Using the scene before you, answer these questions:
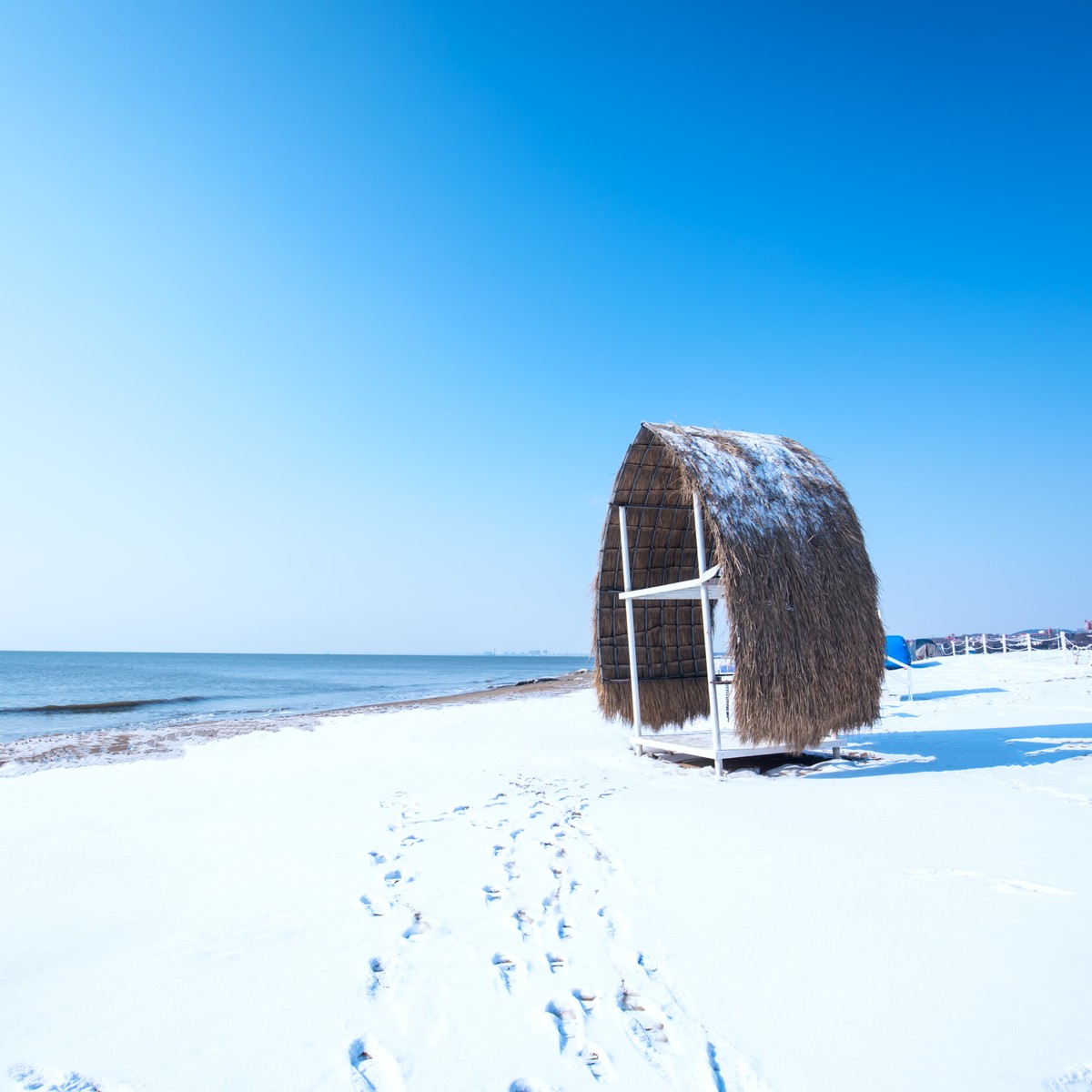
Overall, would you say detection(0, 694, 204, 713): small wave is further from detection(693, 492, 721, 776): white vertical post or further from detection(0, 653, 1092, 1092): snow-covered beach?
detection(693, 492, 721, 776): white vertical post

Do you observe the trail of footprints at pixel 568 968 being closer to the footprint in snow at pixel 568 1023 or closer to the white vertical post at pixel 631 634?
the footprint in snow at pixel 568 1023

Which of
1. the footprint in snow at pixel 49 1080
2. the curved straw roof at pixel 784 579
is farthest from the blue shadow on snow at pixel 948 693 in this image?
the footprint in snow at pixel 49 1080

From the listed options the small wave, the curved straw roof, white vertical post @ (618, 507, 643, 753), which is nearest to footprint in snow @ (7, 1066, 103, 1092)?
the curved straw roof

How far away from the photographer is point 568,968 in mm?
2752

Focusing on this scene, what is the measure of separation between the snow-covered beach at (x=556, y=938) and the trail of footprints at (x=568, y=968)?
12 mm

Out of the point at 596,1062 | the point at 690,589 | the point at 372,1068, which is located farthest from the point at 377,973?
the point at 690,589

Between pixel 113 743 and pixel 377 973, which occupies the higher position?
pixel 377 973

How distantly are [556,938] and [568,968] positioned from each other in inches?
11.8

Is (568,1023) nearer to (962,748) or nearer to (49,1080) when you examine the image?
(49,1080)

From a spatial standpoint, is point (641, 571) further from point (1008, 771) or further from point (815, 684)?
point (1008, 771)

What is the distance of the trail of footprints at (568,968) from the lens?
6.88 ft

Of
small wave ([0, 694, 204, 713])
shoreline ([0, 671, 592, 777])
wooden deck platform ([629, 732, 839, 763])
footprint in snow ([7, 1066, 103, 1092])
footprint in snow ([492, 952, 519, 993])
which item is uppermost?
footprint in snow ([7, 1066, 103, 1092])

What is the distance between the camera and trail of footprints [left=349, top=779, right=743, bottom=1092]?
2096 mm

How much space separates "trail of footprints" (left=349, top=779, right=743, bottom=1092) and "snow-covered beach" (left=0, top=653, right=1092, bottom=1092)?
0.01 meters
